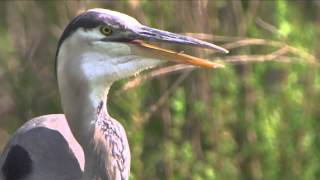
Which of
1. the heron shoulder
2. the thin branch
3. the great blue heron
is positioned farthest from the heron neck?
the thin branch

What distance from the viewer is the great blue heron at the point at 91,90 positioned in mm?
4203

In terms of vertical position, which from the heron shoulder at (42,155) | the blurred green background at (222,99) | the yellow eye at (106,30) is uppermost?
the yellow eye at (106,30)

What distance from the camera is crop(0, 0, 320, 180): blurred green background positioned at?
5.68 m

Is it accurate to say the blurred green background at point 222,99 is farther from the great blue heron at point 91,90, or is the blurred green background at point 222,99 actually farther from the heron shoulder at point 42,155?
the great blue heron at point 91,90

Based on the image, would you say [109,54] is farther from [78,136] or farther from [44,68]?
[44,68]

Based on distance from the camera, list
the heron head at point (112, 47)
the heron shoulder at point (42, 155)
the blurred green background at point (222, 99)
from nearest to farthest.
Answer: the heron head at point (112, 47) < the heron shoulder at point (42, 155) < the blurred green background at point (222, 99)

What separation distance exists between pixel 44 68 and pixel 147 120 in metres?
0.75

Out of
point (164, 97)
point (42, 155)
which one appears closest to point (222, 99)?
point (164, 97)

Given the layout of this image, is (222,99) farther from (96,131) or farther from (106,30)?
(106,30)

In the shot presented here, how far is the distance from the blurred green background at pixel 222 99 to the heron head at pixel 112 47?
1.19 m

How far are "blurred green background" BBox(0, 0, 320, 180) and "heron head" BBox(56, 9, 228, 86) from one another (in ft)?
3.90

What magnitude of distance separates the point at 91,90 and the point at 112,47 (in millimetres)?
163

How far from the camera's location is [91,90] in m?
4.26

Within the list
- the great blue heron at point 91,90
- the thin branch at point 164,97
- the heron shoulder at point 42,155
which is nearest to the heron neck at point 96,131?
the great blue heron at point 91,90
